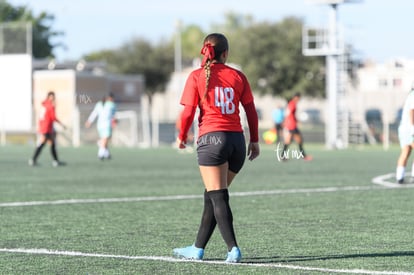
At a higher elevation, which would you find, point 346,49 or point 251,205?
point 346,49

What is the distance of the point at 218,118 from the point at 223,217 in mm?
879

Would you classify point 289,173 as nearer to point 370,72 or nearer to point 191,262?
point 191,262

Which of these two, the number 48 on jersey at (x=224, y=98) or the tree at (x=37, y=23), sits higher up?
the tree at (x=37, y=23)

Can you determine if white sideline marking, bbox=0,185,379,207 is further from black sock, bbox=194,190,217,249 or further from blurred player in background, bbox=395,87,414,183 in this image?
black sock, bbox=194,190,217,249

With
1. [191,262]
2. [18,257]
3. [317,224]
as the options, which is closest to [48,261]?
[18,257]

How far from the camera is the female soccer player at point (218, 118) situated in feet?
28.8

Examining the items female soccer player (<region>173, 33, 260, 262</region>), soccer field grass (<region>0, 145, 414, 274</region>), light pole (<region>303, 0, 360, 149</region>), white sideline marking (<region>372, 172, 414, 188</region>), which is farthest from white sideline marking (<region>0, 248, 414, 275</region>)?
light pole (<region>303, 0, 360, 149</region>)

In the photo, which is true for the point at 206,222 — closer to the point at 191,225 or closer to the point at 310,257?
the point at 310,257

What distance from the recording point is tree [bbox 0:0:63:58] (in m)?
76.6

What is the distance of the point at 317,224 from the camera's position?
1210 centimetres

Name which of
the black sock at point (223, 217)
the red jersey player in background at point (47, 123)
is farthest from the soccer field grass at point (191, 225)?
the red jersey player in background at point (47, 123)

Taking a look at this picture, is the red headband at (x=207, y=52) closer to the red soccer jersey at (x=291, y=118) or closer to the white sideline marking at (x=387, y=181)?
the white sideline marking at (x=387, y=181)

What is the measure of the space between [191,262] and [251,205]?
19.6ft

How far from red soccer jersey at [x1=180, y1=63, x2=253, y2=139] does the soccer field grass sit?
1.25 m
